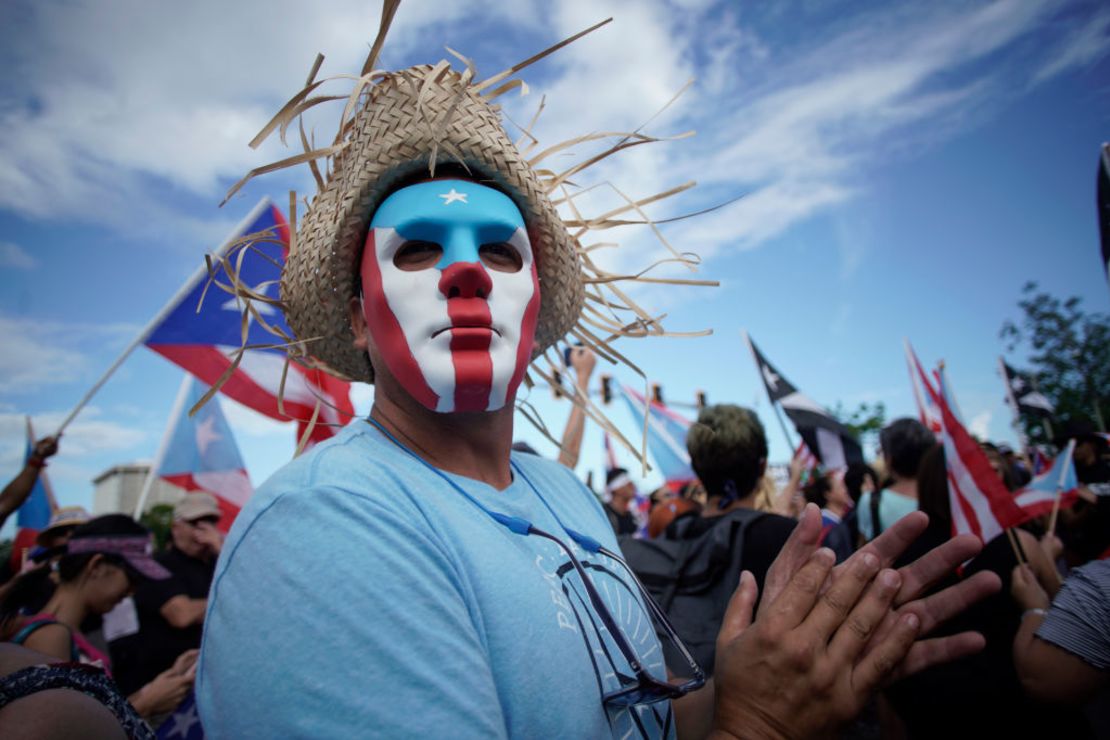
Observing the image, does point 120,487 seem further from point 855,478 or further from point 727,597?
point 727,597

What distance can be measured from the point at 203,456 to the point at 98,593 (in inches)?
110

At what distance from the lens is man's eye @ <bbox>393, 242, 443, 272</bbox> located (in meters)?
1.66

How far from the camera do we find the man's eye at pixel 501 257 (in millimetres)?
1721

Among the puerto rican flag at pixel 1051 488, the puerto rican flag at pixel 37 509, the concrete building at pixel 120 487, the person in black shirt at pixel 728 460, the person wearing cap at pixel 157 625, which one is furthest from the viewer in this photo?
the concrete building at pixel 120 487

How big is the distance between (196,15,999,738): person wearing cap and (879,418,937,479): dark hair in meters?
2.98

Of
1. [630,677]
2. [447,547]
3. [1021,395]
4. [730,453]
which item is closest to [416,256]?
[447,547]

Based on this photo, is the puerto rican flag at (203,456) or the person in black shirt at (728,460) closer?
the person in black shirt at (728,460)

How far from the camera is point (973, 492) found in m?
3.31

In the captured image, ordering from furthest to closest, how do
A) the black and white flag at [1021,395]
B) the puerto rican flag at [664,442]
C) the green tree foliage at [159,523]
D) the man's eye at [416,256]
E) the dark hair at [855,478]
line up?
the green tree foliage at [159,523], the black and white flag at [1021,395], the puerto rican flag at [664,442], the dark hair at [855,478], the man's eye at [416,256]

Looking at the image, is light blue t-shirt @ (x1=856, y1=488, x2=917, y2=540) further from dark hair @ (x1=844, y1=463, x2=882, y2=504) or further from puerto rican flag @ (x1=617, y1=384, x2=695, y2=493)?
puerto rican flag @ (x1=617, y1=384, x2=695, y2=493)

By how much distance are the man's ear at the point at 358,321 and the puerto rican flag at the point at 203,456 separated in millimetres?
4924

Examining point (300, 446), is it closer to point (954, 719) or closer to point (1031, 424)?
point (954, 719)

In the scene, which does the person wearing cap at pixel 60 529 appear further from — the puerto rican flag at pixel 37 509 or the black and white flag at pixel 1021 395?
the black and white flag at pixel 1021 395

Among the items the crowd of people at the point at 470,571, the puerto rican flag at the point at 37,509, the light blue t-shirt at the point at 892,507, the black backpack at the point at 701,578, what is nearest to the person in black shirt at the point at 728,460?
the black backpack at the point at 701,578
